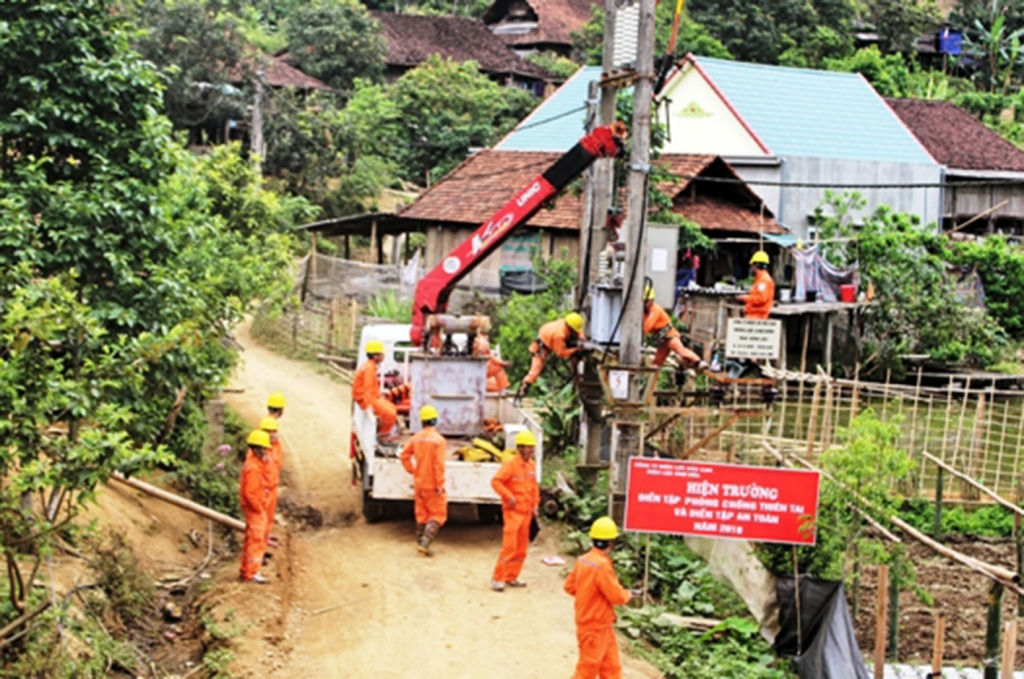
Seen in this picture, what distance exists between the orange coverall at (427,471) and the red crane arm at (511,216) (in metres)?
2.28

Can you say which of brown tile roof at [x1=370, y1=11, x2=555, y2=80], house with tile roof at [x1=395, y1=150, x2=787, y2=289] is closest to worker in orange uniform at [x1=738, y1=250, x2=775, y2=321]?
house with tile roof at [x1=395, y1=150, x2=787, y2=289]

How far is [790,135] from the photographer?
102 feet

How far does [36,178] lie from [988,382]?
22006 mm

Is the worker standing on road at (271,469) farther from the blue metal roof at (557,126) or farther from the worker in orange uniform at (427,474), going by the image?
the blue metal roof at (557,126)

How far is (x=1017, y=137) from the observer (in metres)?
43.9

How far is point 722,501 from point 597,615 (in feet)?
6.94

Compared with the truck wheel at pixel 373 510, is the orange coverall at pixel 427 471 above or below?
above

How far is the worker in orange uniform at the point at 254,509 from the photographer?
1226cm

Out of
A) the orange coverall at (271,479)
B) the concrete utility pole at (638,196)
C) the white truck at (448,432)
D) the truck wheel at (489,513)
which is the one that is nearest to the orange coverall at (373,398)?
the white truck at (448,432)

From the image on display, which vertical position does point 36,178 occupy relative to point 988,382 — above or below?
above

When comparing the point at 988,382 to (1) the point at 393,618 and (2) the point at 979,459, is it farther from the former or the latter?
(1) the point at 393,618

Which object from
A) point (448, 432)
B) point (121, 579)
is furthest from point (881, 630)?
point (121, 579)

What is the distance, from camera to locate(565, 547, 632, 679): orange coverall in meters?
9.84

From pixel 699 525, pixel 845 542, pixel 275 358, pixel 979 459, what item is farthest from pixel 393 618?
pixel 275 358
